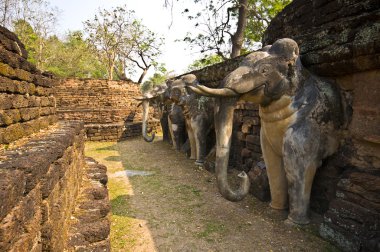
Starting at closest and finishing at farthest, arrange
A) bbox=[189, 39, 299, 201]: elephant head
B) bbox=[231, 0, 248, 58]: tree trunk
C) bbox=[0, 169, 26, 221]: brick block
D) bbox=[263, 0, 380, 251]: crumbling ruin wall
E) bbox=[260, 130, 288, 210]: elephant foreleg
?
bbox=[0, 169, 26, 221]: brick block
bbox=[263, 0, 380, 251]: crumbling ruin wall
bbox=[189, 39, 299, 201]: elephant head
bbox=[260, 130, 288, 210]: elephant foreleg
bbox=[231, 0, 248, 58]: tree trunk

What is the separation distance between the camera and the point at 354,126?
7.79ft

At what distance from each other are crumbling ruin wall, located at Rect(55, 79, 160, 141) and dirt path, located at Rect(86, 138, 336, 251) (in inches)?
273

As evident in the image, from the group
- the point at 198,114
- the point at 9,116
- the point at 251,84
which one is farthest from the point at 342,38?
the point at 198,114

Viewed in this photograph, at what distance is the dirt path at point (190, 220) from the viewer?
8.14 ft

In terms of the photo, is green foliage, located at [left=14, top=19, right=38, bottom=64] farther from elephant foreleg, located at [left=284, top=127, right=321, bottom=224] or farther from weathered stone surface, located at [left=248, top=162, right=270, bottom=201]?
elephant foreleg, located at [left=284, top=127, right=321, bottom=224]

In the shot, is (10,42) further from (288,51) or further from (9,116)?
(288,51)

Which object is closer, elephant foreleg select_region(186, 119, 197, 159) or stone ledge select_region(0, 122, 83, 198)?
stone ledge select_region(0, 122, 83, 198)

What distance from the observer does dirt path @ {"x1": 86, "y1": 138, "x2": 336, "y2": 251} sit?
8.14 ft

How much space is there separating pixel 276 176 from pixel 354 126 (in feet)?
3.21

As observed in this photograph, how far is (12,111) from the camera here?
263 centimetres

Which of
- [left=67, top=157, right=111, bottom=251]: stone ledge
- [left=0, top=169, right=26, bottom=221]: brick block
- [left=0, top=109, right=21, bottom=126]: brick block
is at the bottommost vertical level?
[left=67, top=157, right=111, bottom=251]: stone ledge

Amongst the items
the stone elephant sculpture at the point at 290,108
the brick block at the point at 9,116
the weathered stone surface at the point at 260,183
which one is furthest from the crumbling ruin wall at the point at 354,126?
the brick block at the point at 9,116

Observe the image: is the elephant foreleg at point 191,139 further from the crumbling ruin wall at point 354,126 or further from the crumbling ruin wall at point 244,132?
the crumbling ruin wall at point 354,126

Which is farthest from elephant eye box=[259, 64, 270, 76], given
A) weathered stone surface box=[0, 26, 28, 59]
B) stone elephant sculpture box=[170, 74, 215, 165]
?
stone elephant sculpture box=[170, 74, 215, 165]
